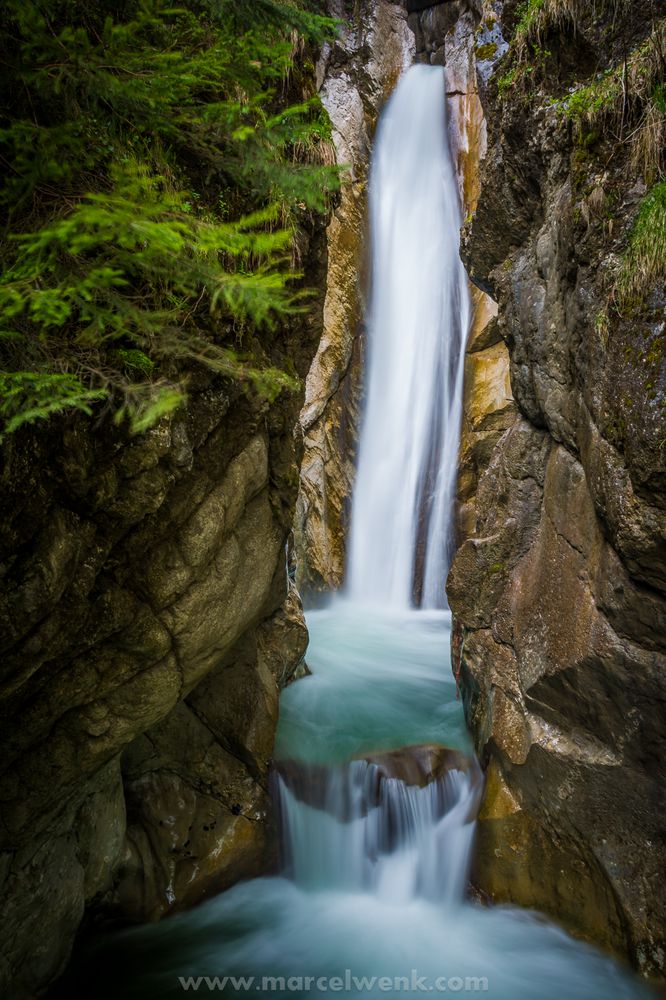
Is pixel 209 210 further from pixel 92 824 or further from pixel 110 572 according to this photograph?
pixel 92 824

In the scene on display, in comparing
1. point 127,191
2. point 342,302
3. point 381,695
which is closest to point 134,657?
point 127,191

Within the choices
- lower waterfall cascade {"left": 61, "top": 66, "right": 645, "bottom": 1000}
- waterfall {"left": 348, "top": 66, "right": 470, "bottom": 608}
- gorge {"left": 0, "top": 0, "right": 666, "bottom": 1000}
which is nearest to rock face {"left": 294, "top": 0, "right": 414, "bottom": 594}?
waterfall {"left": 348, "top": 66, "right": 470, "bottom": 608}

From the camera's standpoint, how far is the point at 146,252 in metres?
2.53

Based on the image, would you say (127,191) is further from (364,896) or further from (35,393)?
(364,896)

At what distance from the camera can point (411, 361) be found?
51.3ft

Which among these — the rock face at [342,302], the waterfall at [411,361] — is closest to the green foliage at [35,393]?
the rock face at [342,302]

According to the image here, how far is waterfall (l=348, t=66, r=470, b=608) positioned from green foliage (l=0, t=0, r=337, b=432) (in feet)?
35.0

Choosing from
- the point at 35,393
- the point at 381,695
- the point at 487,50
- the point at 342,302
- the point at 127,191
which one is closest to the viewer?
the point at 35,393

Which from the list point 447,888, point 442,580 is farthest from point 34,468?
point 442,580

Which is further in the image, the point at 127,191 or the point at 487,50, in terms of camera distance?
the point at 487,50

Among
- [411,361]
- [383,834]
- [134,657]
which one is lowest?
[383,834]

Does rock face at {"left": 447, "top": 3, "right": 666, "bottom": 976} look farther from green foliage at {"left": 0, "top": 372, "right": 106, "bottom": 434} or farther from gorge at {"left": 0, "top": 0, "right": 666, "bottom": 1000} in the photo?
green foliage at {"left": 0, "top": 372, "right": 106, "bottom": 434}

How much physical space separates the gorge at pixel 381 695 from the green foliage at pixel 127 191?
0.37 m

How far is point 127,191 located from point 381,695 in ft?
23.7
